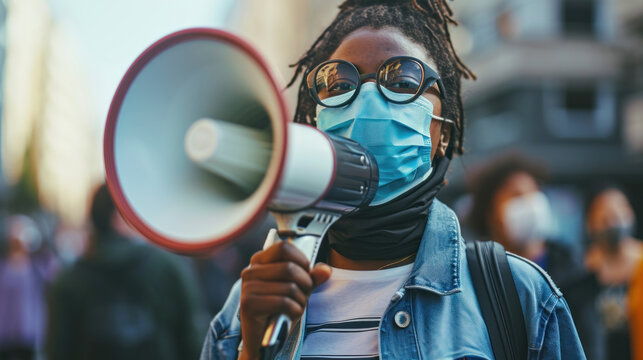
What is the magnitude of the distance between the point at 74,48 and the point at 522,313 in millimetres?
83735

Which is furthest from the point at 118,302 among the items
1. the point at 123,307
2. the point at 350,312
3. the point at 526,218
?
the point at 526,218

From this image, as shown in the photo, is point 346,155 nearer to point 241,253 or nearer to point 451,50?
point 451,50

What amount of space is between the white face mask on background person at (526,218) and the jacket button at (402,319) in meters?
2.45

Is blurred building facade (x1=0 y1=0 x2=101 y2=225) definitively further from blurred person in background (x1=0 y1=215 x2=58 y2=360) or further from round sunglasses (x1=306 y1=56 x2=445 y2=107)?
round sunglasses (x1=306 y1=56 x2=445 y2=107)

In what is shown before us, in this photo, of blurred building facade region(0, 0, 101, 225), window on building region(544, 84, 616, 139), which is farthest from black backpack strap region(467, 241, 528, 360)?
blurred building facade region(0, 0, 101, 225)

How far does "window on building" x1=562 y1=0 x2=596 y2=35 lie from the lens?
16.3m

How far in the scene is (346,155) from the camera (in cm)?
128

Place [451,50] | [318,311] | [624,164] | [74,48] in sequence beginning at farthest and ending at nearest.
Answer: [74,48] → [624,164] → [451,50] → [318,311]

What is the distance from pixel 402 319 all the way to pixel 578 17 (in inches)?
676

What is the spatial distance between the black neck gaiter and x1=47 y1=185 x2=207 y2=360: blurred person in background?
224cm

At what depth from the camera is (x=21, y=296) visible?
6055 mm

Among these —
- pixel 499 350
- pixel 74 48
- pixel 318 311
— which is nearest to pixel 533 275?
pixel 499 350

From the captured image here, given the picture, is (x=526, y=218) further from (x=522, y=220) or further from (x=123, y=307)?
(x=123, y=307)

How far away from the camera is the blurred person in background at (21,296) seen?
5945 millimetres
